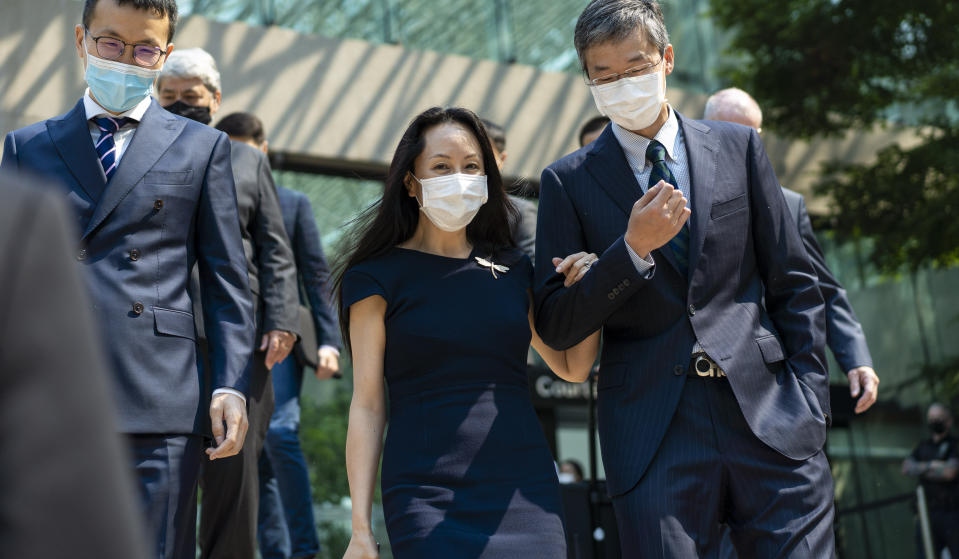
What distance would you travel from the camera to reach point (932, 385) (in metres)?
13.1

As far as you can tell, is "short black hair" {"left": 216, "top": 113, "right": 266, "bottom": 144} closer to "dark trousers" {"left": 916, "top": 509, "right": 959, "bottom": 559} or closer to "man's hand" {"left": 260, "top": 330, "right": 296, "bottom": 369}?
"man's hand" {"left": 260, "top": 330, "right": 296, "bottom": 369}

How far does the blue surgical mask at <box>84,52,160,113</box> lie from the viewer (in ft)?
10.1

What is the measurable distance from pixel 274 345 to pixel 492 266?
1389mm

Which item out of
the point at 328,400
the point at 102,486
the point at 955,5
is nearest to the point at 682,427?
the point at 102,486

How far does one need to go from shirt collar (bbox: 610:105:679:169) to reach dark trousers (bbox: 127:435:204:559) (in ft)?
4.83

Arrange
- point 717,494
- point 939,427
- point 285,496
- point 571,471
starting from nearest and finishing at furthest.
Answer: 1. point 717,494
2. point 285,496
3. point 939,427
4. point 571,471

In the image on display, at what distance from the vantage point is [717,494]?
114 inches

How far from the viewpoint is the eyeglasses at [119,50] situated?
313cm

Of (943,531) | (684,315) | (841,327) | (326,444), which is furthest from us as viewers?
(943,531)

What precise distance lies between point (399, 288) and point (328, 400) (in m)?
6.83

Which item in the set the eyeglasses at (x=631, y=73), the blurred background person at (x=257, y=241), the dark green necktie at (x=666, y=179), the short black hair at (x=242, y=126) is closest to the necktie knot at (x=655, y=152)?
the dark green necktie at (x=666, y=179)

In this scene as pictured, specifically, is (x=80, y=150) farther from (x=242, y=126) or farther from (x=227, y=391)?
(x=242, y=126)

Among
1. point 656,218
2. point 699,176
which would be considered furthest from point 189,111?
point 656,218

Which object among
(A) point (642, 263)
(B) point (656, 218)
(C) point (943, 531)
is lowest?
(C) point (943, 531)
